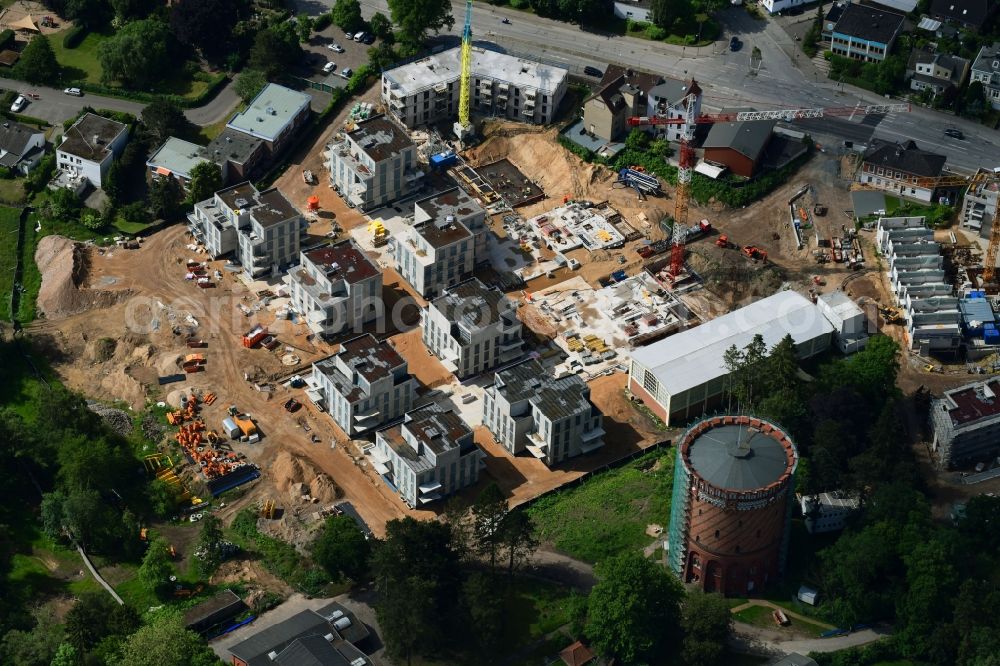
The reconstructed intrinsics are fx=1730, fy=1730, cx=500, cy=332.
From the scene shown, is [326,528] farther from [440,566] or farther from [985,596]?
[985,596]

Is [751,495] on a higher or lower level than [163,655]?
higher

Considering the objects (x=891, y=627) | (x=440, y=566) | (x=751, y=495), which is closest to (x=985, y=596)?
(x=891, y=627)

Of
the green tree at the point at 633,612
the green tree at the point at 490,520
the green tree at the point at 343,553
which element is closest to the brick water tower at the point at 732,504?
the green tree at the point at 633,612

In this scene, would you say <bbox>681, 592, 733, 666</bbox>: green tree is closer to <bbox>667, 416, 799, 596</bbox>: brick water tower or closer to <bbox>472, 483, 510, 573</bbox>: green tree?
<bbox>667, 416, 799, 596</bbox>: brick water tower

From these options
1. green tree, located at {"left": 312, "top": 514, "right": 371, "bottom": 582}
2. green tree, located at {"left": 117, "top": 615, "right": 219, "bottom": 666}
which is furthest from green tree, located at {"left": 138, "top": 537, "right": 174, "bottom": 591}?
green tree, located at {"left": 312, "top": 514, "right": 371, "bottom": 582}

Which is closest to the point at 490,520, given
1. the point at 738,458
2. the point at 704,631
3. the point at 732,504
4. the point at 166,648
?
the point at 704,631
